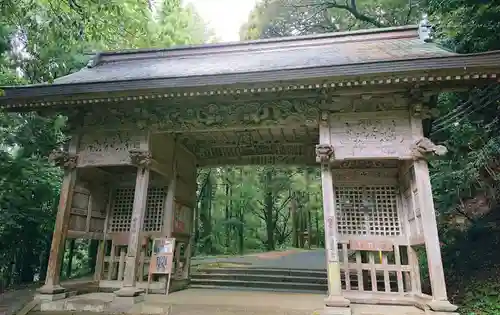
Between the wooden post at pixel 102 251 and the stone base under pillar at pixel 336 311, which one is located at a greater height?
the wooden post at pixel 102 251

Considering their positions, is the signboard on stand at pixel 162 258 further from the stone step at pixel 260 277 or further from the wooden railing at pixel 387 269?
the wooden railing at pixel 387 269

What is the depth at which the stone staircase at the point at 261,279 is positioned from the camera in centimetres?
850

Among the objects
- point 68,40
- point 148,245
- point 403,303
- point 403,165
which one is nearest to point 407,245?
point 403,303

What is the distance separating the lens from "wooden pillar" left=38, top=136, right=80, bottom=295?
6.19 metres

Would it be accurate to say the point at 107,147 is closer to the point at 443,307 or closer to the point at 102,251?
the point at 102,251

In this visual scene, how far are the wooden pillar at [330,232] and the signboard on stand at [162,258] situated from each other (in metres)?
3.24

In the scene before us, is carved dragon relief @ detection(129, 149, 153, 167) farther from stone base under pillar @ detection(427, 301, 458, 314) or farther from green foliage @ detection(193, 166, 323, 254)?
green foliage @ detection(193, 166, 323, 254)

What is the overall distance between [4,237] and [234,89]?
26.1 feet

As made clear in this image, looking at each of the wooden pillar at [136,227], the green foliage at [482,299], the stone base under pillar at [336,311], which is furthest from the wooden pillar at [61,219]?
the green foliage at [482,299]

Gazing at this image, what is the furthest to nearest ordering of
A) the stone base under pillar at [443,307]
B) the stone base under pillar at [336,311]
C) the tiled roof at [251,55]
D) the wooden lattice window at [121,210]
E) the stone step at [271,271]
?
the stone step at [271,271] → the wooden lattice window at [121,210] → the tiled roof at [251,55] → the stone base under pillar at [336,311] → the stone base under pillar at [443,307]

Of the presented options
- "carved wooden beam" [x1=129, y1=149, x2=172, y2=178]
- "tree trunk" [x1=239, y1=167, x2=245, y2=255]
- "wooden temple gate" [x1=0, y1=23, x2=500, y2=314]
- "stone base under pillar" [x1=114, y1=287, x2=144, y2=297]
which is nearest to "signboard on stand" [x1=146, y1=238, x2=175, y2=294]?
"wooden temple gate" [x1=0, y1=23, x2=500, y2=314]

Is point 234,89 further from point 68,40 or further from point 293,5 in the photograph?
point 293,5

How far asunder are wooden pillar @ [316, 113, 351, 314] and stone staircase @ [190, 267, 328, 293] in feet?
9.69

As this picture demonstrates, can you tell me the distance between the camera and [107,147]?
22.2ft
